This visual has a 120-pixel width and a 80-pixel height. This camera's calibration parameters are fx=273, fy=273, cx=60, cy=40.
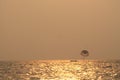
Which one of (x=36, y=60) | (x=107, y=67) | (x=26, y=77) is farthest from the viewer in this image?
(x=36, y=60)

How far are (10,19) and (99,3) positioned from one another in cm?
60

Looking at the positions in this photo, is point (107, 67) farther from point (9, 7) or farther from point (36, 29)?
point (9, 7)

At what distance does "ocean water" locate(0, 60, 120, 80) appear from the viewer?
1.31 meters

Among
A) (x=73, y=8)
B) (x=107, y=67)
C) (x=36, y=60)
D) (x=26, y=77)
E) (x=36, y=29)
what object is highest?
(x=73, y=8)

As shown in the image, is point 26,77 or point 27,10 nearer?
point 26,77

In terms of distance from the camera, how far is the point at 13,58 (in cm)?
179

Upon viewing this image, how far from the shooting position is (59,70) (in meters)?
1.45

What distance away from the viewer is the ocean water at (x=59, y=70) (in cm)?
131

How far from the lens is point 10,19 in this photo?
1.80 meters

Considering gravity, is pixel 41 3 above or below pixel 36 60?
above

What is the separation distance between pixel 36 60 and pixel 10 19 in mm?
321

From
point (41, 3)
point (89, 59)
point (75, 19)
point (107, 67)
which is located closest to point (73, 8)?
point (75, 19)

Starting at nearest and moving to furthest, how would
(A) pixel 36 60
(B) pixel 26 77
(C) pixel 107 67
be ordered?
(B) pixel 26 77 → (C) pixel 107 67 → (A) pixel 36 60

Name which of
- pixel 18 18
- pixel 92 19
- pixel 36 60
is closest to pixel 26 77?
pixel 36 60
